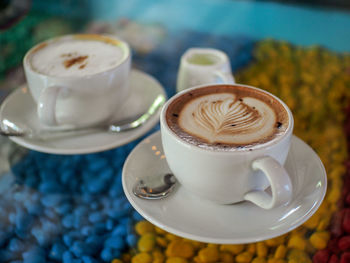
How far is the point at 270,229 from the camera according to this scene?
452 millimetres

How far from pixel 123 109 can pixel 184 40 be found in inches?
16.6

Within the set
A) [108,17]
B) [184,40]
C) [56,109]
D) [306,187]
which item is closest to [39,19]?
[108,17]

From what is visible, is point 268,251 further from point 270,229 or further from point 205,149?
point 205,149

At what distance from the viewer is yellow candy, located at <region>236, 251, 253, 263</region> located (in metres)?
0.49

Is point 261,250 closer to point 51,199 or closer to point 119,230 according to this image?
point 119,230

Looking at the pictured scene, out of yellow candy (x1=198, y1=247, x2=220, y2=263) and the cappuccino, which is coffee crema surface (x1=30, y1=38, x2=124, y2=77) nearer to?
the cappuccino

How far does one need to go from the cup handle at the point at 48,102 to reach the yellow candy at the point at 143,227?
0.79 feet

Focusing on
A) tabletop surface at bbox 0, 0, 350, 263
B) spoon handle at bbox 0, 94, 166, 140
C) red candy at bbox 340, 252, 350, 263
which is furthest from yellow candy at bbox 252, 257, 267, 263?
spoon handle at bbox 0, 94, 166, 140

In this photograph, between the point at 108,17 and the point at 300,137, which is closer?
the point at 300,137

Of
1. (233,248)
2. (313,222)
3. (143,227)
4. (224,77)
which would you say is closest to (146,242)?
(143,227)

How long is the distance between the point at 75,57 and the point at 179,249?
0.42 meters

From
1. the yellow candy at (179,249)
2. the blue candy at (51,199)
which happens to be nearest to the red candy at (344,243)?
the yellow candy at (179,249)

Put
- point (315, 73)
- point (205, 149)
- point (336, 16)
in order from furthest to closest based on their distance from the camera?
1. point (336, 16)
2. point (315, 73)
3. point (205, 149)

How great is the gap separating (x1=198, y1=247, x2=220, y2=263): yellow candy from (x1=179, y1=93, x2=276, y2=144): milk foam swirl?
15 centimetres
